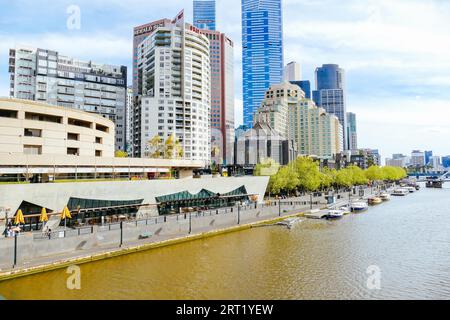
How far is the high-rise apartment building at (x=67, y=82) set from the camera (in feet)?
409

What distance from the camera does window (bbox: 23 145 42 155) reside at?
155ft

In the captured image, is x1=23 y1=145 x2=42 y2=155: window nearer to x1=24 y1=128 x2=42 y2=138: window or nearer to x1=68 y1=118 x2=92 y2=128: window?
x1=24 y1=128 x2=42 y2=138: window

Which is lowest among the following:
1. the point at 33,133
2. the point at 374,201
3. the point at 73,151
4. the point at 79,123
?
the point at 374,201

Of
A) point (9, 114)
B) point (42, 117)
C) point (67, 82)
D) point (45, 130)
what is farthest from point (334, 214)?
point (67, 82)

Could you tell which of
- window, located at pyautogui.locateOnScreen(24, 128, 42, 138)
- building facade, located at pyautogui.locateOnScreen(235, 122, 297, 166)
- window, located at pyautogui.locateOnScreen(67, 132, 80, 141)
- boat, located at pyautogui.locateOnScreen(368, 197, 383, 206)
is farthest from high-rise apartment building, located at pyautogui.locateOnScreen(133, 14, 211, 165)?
window, located at pyautogui.locateOnScreen(24, 128, 42, 138)

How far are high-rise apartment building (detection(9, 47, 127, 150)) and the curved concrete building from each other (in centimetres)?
7739

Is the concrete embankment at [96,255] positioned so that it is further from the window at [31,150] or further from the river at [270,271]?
the window at [31,150]

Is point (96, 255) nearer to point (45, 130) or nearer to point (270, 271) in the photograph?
point (270, 271)

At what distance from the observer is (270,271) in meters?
32.8

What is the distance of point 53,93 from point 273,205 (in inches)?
3741

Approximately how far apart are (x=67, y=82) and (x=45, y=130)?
3492 inches

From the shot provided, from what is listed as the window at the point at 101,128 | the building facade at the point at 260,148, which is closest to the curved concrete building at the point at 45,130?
the window at the point at 101,128

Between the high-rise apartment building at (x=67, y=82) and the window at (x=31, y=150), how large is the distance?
83.7m
